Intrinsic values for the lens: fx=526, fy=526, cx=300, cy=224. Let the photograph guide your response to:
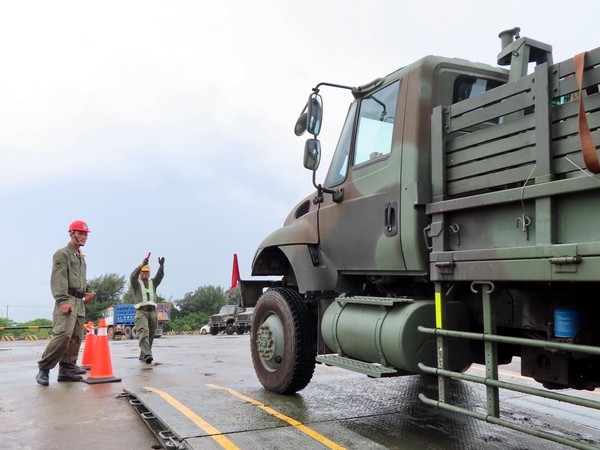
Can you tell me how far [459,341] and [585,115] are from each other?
165 cm

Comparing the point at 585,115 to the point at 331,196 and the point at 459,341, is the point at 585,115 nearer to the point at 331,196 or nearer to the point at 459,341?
the point at 459,341

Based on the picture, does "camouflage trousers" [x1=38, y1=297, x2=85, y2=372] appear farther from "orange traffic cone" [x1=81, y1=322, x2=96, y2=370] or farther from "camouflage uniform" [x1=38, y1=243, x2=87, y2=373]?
"orange traffic cone" [x1=81, y1=322, x2=96, y2=370]

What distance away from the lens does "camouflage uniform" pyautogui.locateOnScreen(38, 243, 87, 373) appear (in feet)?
21.4

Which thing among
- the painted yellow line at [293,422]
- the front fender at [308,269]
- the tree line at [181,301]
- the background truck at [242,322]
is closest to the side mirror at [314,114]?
the front fender at [308,269]

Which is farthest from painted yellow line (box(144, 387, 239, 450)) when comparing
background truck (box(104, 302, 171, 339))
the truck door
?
background truck (box(104, 302, 171, 339))

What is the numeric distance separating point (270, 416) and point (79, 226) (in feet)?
12.8

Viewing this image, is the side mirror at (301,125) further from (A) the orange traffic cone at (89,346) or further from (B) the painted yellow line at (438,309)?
(A) the orange traffic cone at (89,346)

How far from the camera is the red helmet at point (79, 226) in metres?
6.84

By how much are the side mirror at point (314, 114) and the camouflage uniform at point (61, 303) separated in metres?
3.86

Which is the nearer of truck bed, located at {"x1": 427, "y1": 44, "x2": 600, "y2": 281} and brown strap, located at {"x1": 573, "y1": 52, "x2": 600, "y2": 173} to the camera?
brown strap, located at {"x1": 573, "y1": 52, "x2": 600, "y2": 173}

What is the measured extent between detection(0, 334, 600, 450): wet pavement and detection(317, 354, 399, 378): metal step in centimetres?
49

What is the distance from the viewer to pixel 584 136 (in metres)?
2.54

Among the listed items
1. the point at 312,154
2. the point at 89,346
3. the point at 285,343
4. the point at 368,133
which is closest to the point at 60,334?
the point at 89,346

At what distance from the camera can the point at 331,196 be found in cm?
489
